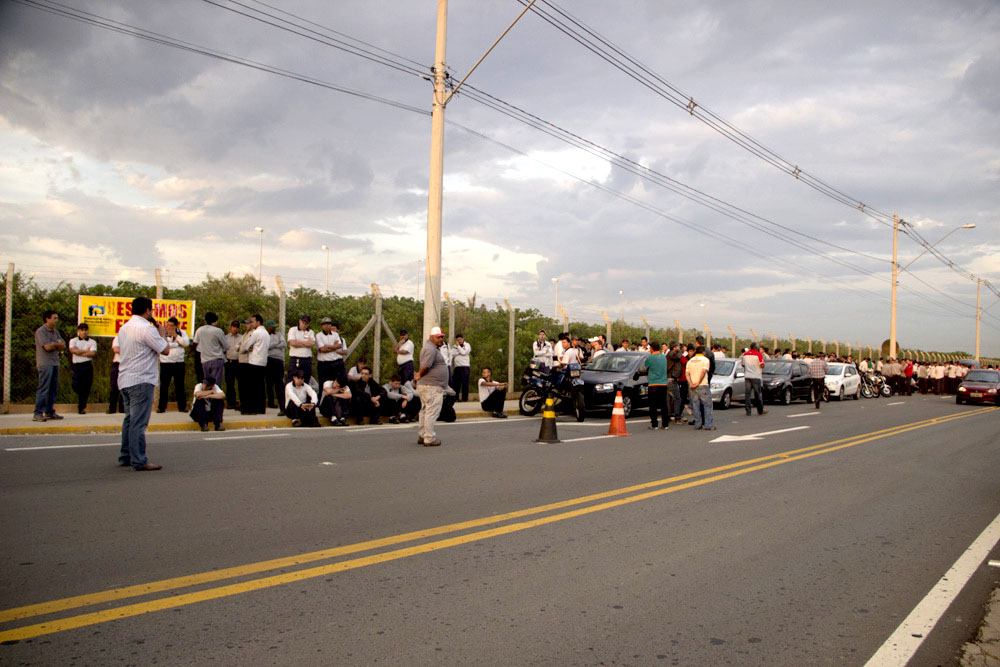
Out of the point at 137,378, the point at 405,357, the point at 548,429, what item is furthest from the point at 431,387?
the point at 405,357

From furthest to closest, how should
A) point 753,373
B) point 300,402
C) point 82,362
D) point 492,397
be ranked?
point 753,373 < point 492,397 < point 300,402 < point 82,362

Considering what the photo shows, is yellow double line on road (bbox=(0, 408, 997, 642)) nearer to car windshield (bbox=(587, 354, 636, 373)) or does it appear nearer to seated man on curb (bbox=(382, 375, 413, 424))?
seated man on curb (bbox=(382, 375, 413, 424))

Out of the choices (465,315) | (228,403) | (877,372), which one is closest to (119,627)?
(228,403)

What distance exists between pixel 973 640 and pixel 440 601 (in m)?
3.07

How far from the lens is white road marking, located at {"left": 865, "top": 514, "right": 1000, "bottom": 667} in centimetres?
385

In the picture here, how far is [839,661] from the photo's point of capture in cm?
374

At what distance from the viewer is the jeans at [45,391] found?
1184 centimetres

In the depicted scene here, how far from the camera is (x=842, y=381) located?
3039 centimetres

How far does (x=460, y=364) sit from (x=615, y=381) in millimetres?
4114

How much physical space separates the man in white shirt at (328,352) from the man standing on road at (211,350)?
2.12m

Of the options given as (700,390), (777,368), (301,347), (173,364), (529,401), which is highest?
(301,347)

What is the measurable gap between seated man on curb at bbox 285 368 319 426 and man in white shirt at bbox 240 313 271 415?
1.19 m

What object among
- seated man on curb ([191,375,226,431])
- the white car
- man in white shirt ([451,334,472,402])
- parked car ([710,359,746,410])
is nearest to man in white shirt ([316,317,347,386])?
seated man on curb ([191,375,226,431])

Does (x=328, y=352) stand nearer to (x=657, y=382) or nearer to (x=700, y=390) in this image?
(x=657, y=382)
